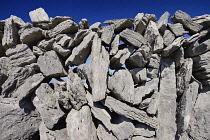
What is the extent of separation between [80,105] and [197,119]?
458cm

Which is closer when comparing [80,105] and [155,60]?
[80,105]

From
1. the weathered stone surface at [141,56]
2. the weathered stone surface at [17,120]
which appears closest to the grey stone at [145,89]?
the weathered stone surface at [141,56]

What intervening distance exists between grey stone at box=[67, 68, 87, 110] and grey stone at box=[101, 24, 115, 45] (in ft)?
5.29

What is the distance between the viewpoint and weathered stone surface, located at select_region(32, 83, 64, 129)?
406cm

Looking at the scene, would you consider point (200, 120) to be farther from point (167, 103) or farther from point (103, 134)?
point (103, 134)

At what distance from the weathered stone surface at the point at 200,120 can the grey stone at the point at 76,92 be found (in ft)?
14.4

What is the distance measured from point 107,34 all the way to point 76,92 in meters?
Answer: 2.28

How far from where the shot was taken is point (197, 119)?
4883 mm

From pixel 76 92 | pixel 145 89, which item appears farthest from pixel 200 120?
pixel 76 92

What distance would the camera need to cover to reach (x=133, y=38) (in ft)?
14.6

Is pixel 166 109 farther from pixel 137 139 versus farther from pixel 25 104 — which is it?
pixel 25 104

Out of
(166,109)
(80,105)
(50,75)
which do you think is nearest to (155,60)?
(166,109)

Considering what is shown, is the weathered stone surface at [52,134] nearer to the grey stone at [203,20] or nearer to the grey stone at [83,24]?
the grey stone at [83,24]

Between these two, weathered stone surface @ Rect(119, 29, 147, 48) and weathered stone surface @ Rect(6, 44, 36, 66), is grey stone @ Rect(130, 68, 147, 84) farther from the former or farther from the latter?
weathered stone surface @ Rect(6, 44, 36, 66)
